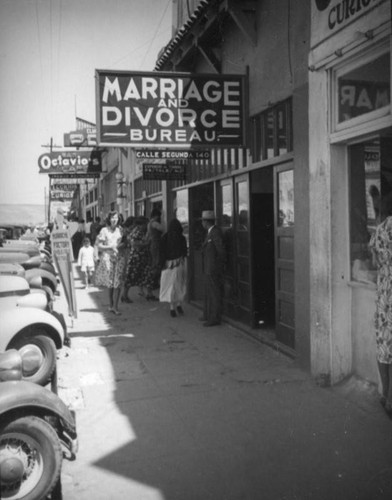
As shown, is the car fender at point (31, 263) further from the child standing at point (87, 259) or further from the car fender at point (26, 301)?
the child standing at point (87, 259)

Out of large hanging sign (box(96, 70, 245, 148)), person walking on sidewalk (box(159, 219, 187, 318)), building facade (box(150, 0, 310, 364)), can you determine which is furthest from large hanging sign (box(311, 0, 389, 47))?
person walking on sidewalk (box(159, 219, 187, 318))

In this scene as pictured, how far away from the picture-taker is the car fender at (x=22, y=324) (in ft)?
18.6

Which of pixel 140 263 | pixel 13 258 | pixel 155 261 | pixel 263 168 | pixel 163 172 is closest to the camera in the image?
pixel 263 168

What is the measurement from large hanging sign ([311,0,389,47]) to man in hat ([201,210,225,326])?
145 inches

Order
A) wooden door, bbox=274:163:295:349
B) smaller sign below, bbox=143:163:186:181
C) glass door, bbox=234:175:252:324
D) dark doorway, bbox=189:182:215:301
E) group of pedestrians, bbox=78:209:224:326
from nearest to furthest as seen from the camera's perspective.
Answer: wooden door, bbox=274:163:295:349, glass door, bbox=234:175:252:324, group of pedestrians, bbox=78:209:224:326, dark doorway, bbox=189:182:215:301, smaller sign below, bbox=143:163:186:181

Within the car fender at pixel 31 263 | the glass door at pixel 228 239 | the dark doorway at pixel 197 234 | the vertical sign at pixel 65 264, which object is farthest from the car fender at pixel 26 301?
the dark doorway at pixel 197 234

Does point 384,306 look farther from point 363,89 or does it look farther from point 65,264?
point 65,264

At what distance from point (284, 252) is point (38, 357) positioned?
320cm

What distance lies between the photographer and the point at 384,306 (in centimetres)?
468

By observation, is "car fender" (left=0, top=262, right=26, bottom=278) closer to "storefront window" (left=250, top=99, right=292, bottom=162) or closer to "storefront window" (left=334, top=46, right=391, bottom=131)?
"storefront window" (left=250, top=99, right=292, bottom=162)

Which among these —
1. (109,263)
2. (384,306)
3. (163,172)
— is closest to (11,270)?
(109,263)

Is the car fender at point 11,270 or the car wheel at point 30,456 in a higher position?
the car fender at point 11,270

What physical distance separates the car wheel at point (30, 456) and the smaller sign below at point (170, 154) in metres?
5.09

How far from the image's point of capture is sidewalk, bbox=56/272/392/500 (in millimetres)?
3654
